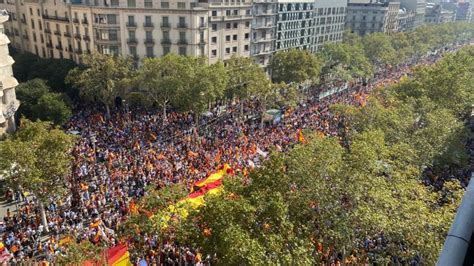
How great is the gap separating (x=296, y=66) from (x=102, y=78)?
115 ft

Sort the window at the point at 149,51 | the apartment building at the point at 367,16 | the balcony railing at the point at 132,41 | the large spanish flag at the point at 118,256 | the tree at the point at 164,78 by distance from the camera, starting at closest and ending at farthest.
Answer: the large spanish flag at the point at 118,256 < the tree at the point at 164,78 < the balcony railing at the point at 132,41 < the window at the point at 149,51 < the apartment building at the point at 367,16

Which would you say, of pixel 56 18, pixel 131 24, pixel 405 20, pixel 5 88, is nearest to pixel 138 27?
pixel 131 24

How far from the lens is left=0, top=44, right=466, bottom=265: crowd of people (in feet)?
98.6

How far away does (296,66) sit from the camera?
7656cm

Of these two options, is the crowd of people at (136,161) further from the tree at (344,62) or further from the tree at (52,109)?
the tree at (344,62)

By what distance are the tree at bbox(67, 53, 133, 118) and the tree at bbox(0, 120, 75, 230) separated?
2513 cm

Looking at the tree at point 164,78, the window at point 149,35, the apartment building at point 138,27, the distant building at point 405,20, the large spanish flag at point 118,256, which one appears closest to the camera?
the large spanish flag at point 118,256

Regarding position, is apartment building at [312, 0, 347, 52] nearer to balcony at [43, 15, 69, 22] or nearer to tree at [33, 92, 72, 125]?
balcony at [43, 15, 69, 22]

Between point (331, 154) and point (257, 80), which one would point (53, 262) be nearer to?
point (331, 154)

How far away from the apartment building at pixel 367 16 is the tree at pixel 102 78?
89.8m

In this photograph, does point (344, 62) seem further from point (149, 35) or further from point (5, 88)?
point (5, 88)

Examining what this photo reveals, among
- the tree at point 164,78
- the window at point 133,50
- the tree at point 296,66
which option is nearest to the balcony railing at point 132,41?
the window at point 133,50

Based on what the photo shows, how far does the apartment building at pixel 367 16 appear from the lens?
417 feet

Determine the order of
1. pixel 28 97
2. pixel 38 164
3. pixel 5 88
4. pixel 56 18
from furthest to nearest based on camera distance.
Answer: pixel 56 18 < pixel 28 97 < pixel 5 88 < pixel 38 164
